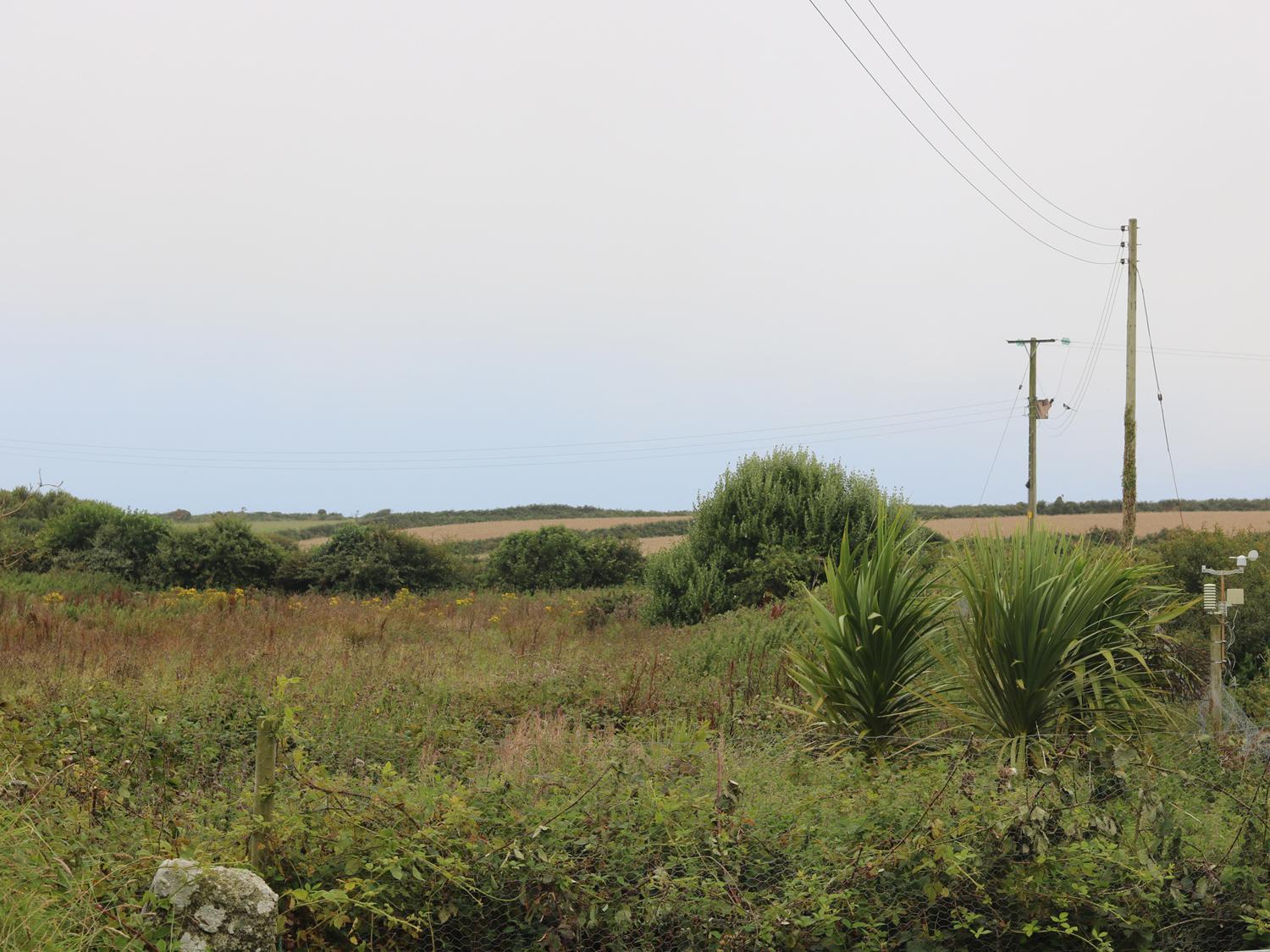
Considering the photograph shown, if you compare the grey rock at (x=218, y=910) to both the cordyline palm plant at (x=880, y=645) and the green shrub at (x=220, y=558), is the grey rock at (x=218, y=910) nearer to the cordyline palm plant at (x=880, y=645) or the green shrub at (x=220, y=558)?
the cordyline palm plant at (x=880, y=645)

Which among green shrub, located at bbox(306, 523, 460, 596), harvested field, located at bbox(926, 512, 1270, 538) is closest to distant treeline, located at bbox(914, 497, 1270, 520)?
harvested field, located at bbox(926, 512, 1270, 538)

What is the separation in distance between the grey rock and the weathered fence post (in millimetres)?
384

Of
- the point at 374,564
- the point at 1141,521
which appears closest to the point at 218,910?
the point at 374,564

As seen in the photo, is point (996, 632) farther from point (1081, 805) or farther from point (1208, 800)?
point (1081, 805)

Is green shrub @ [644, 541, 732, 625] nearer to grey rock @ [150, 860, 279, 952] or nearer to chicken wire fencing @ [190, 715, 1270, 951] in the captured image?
chicken wire fencing @ [190, 715, 1270, 951]

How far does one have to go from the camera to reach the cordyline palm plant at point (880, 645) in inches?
270

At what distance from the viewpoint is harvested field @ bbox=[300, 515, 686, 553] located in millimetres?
30583

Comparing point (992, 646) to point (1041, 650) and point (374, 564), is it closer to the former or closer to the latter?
point (1041, 650)

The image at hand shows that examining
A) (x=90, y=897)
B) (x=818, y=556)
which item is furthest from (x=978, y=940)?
(x=818, y=556)

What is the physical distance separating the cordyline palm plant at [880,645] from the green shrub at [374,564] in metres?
19.0

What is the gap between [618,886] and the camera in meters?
4.16

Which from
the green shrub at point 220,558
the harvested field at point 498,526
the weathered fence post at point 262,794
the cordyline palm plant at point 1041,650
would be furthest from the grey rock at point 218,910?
the harvested field at point 498,526

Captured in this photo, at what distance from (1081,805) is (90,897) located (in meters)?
4.19

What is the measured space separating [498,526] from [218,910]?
121 ft
